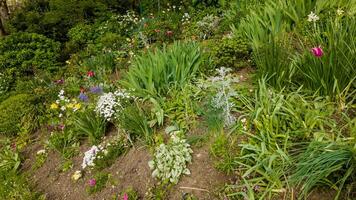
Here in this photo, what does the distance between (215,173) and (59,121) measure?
2.82 metres

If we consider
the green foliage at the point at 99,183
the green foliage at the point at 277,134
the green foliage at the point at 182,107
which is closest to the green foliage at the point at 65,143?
the green foliage at the point at 99,183

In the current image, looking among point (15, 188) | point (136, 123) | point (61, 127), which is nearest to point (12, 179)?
point (15, 188)

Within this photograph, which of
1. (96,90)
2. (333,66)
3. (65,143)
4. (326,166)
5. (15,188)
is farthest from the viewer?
(96,90)

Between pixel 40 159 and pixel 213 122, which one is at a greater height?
pixel 213 122

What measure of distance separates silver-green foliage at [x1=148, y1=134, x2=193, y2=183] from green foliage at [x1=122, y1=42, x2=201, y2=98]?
92 centimetres

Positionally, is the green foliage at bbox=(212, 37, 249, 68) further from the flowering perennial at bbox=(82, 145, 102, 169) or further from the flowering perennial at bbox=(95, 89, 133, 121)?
the flowering perennial at bbox=(82, 145, 102, 169)

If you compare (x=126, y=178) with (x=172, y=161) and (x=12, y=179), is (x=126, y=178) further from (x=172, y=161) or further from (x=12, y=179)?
(x=12, y=179)

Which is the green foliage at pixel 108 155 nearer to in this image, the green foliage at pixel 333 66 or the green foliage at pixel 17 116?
the green foliage at pixel 17 116

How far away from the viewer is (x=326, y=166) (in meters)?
2.43

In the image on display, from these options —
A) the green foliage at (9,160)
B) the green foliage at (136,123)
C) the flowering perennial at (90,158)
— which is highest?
the green foliage at (136,123)

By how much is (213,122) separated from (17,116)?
347cm

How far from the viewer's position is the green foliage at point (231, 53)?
4.31 meters

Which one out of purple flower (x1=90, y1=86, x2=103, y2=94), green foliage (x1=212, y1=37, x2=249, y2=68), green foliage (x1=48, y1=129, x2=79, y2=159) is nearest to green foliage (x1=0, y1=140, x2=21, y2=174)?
green foliage (x1=48, y1=129, x2=79, y2=159)

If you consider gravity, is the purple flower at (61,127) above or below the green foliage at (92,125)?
below
